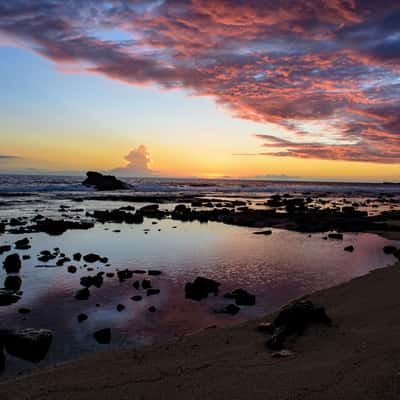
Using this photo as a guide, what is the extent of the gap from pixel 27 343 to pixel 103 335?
1745 mm

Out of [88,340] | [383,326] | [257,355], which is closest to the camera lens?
[257,355]

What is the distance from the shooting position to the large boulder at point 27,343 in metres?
8.94

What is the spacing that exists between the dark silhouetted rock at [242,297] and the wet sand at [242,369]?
8.57 ft

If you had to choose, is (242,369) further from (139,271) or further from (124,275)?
(139,271)

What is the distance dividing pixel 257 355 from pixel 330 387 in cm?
209

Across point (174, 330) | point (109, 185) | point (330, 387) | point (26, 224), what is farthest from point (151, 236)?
point (109, 185)

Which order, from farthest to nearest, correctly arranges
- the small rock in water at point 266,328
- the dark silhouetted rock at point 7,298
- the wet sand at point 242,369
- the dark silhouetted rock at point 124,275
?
the dark silhouetted rock at point 124,275 → the dark silhouetted rock at point 7,298 → the small rock in water at point 266,328 → the wet sand at point 242,369

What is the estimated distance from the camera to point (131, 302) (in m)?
12.7

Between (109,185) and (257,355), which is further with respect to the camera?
(109,185)

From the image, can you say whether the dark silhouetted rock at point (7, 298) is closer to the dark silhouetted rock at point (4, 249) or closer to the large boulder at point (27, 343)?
the large boulder at point (27, 343)

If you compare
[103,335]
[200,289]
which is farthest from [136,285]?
[103,335]

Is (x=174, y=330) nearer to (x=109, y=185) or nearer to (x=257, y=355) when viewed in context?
(x=257, y=355)

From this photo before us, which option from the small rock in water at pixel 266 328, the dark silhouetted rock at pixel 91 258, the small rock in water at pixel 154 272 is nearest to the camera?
the small rock in water at pixel 266 328

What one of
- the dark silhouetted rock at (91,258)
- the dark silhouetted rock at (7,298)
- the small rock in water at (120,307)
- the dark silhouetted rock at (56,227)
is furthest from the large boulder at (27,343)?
the dark silhouetted rock at (56,227)
